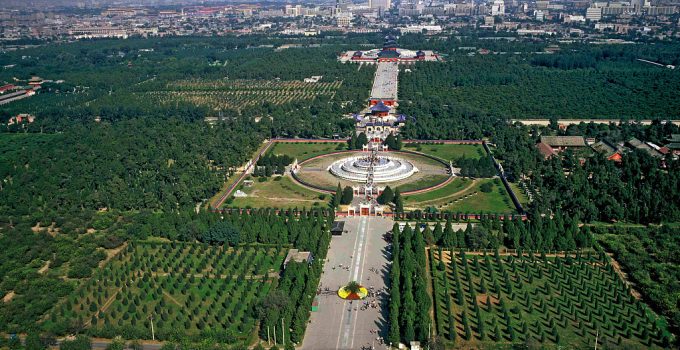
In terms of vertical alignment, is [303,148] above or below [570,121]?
below

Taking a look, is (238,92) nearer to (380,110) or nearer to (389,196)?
(380,110)

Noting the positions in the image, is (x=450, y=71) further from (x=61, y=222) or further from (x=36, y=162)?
(x=61, y=222)

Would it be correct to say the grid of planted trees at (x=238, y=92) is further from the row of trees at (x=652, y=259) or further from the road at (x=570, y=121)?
the row of trees at (x=652, y=259)

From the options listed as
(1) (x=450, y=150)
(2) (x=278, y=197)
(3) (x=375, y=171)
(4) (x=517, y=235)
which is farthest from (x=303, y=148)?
(4) (x=517, y=235)

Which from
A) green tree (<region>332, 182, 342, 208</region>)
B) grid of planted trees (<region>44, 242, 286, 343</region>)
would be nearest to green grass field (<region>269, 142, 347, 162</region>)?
green tree (<region>332, 182, 342, 208</region>)

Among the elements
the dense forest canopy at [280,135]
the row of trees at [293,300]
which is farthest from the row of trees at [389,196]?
the row of trees at [293,300]
